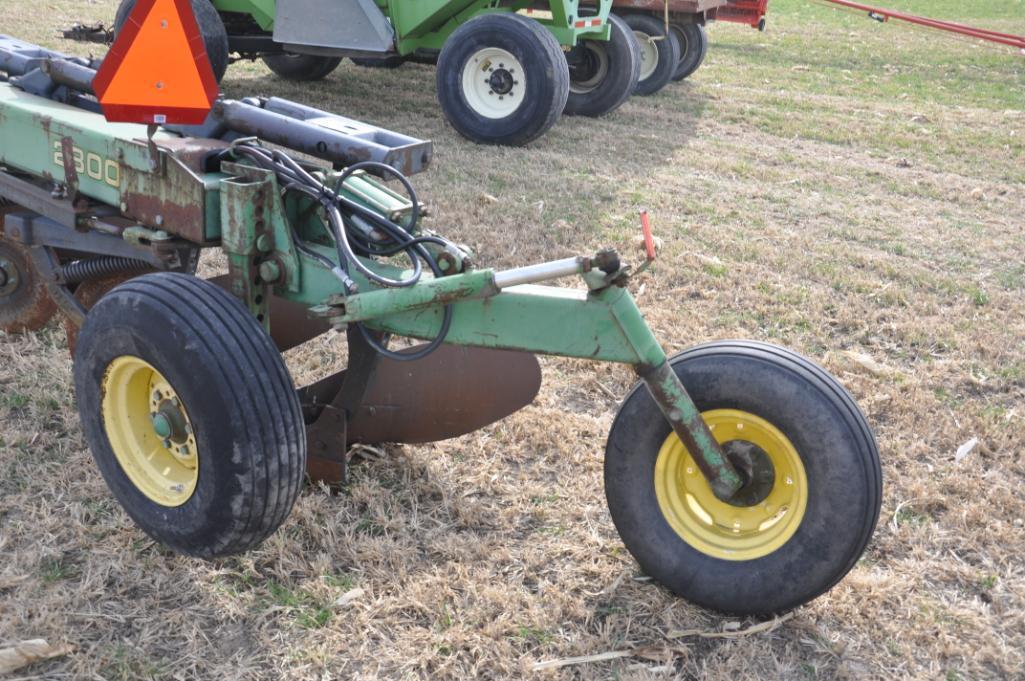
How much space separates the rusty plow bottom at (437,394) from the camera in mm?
3100

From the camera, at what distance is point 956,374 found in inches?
165

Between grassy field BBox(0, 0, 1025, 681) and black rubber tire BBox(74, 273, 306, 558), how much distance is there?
27 centimetres

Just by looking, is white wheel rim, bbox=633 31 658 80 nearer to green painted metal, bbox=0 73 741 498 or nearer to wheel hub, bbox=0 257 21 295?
wheel hub, bbox=0 257 21 295

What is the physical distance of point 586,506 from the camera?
311 cm

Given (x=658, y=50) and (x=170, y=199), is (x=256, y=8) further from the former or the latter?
(x=170, y=199)

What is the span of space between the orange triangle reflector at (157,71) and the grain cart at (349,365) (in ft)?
0.15

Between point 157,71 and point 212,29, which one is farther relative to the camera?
point 212,29

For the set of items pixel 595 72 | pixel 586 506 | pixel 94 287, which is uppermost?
pixel 595 72

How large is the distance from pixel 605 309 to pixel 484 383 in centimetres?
84

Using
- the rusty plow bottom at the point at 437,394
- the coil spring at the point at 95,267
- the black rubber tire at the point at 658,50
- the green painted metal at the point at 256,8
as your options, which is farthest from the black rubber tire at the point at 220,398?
the black rubber tire at the point at 658,50

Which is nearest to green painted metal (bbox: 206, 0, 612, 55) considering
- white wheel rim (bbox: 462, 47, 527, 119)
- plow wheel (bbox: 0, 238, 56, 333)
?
white wheel rim (bbox: 462, 47, 527, 119)

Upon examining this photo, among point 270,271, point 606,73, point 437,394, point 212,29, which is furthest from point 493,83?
point 270,271

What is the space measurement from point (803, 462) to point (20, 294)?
10.1ft

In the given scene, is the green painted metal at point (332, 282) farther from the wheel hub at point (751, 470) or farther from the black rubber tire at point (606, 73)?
the black rubber tire at point (606, 73)
